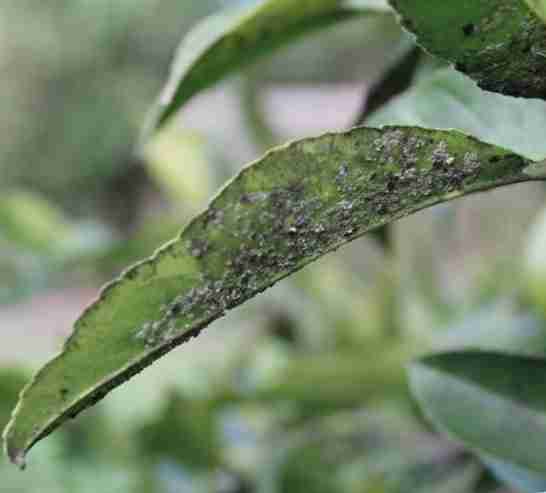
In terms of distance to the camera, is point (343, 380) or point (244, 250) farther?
point (343, 380)

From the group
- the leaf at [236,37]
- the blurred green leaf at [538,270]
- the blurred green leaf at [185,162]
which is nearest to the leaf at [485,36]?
the leaf at [236,37]

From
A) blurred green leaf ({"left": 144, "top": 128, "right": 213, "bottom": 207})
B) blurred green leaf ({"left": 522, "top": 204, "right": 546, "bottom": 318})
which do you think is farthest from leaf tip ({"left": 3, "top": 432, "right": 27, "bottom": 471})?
blurred green leaf ({"left": 144, "top": 128, "right": 213, "bottom": 207})

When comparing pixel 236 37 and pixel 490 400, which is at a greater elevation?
pixel 236 37

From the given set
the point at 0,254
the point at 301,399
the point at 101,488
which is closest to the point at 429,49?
the point at 301,399

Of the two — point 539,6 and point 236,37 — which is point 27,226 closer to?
point 236,37

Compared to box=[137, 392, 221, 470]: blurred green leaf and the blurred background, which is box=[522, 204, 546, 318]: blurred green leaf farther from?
box=[137, 392, 221, 470]: blurred green leaf

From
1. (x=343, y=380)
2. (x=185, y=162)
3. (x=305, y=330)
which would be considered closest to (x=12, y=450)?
(x=343, y=380)
